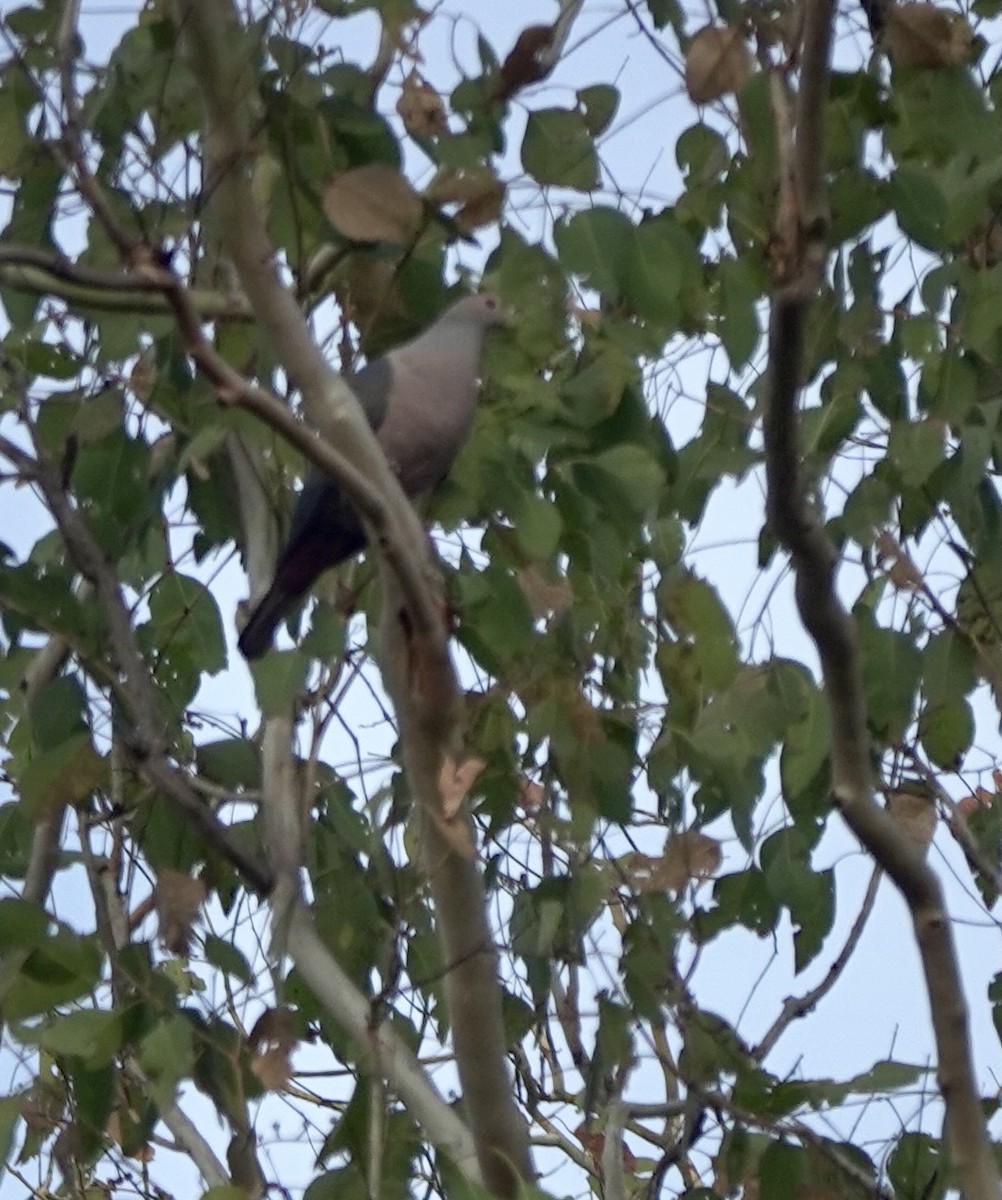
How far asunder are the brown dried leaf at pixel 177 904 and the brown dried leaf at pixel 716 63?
38.5 inches

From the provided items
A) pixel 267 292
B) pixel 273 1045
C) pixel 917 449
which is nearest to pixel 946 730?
pixel 917 449

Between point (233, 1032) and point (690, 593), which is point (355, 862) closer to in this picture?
point (233, 1032)

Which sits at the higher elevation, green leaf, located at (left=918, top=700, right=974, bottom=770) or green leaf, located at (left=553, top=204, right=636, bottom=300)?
green leaf, located at (left=553, top=204, right=636, bottom=300)

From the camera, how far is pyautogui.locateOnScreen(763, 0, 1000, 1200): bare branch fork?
5.10 ft

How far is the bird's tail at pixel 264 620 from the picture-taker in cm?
255

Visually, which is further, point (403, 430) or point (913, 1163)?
point (403, 430)

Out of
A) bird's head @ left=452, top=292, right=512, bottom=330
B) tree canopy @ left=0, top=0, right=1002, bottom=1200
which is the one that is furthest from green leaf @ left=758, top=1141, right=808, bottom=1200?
bird's head @ left=452, top=292, right=512, bottom=330

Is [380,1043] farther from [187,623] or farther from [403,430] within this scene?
[403,430]

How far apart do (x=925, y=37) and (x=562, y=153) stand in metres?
0.39

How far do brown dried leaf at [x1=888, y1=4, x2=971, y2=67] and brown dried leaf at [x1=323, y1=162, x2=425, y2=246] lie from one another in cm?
52

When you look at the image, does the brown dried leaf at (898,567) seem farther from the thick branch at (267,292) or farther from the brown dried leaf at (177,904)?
the brown dried leaf at (177,904)

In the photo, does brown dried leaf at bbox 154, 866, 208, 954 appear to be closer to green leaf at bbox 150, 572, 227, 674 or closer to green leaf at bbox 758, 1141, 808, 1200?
green leaf at bbox 150, 572, 227, 674

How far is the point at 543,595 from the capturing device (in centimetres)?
218

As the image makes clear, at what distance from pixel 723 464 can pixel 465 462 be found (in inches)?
12.4
